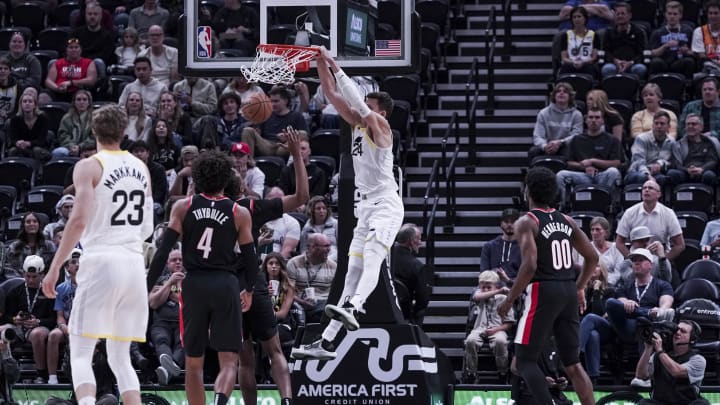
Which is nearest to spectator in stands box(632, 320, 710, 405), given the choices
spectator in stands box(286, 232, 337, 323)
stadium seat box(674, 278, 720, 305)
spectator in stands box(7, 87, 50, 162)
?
stadium seat box(674, 278, 720, 305)

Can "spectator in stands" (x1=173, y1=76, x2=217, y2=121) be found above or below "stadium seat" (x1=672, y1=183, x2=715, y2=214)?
above

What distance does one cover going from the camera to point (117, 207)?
9359mm

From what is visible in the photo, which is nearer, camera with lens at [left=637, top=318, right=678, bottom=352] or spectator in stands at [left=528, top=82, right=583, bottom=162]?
camera with lens at [left=637, top=318, right=678, bottom=352]

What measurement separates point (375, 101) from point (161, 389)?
4.55 metres

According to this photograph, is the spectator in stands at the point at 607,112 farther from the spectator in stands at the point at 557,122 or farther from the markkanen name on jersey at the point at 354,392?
the markkanen name on jersey at the point at 354,392

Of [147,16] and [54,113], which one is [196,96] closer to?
[54,113]

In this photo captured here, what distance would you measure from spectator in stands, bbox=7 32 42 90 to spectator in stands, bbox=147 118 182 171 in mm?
3095

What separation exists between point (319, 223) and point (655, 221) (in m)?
3.80

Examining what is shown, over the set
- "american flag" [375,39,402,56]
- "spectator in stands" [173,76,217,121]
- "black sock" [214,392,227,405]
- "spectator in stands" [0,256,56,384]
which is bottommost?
"spectator in stands" [0,256,56,384]

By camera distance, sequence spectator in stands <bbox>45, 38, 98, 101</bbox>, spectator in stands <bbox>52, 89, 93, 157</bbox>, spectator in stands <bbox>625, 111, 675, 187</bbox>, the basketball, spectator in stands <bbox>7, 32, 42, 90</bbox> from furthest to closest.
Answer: spectator in stands <bbox>7, 32, 42, 90</bbox> < spectator in stands <bbox>45, 38, 98, 101</bbox> < spectator in stands <bbox>52, 89, 93, 157</bbox> < spectator in stands <bbox>625, 111, 675, 187</bbox> < the basketball

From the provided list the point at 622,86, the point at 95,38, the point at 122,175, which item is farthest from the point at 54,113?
the point at 122,175

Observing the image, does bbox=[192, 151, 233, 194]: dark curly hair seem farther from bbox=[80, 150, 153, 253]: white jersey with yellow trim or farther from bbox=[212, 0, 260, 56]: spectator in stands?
bbox=[212, 0, 260, 56]: spectator in stands

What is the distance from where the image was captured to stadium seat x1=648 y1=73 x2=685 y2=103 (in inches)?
731

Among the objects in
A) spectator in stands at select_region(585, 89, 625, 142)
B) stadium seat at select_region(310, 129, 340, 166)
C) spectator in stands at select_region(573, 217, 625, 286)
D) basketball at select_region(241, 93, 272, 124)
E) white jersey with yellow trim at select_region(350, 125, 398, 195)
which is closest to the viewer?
white jersey with yellow trim at select_region(350, 125, 398, 195)
